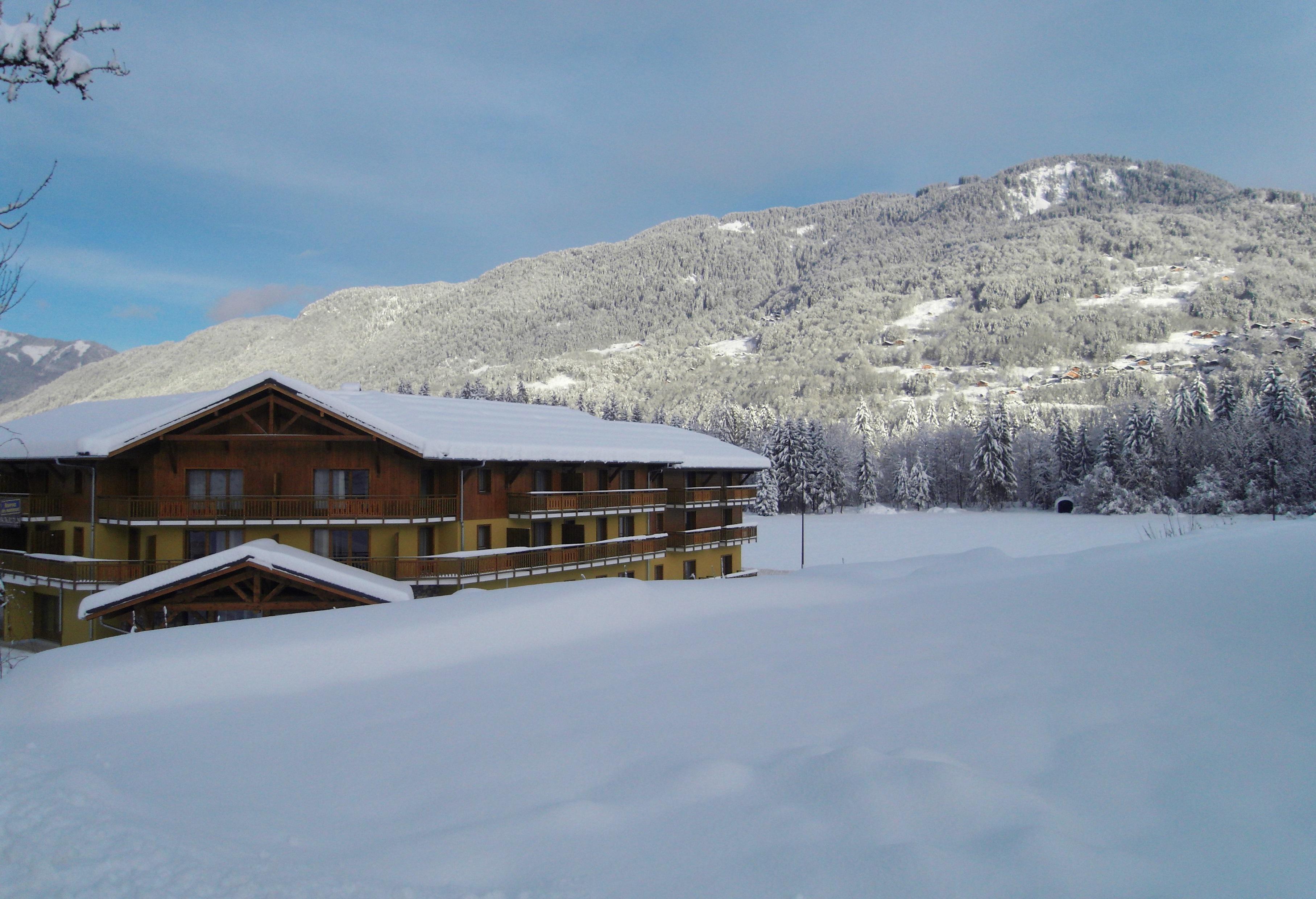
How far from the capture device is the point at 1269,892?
3.31 metres

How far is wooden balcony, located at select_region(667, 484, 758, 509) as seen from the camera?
35.2m

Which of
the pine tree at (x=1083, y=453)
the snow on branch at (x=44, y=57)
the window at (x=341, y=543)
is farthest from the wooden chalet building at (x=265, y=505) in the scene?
the pine tree at (x=1083, y=453)

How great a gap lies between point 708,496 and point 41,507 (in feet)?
90.0

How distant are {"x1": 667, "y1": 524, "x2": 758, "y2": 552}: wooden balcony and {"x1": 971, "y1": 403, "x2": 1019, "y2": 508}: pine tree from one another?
65.5 metres

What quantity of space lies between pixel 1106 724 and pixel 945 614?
15.2 feet

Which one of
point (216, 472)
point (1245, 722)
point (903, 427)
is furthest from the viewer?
point (903, 427)

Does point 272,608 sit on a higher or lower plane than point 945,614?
lower

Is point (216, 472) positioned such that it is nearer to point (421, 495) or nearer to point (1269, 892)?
point (421, 495)

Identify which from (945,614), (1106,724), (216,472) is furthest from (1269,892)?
(216,472)

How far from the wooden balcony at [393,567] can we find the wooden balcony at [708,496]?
8516 millimetres

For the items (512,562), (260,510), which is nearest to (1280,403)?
(512,562)

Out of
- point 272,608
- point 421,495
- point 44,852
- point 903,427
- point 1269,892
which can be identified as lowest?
point 272,608

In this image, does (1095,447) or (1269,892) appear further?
(1095,447)

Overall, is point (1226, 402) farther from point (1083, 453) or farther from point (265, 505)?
point (265, 505)
